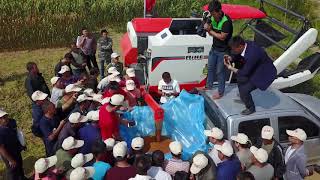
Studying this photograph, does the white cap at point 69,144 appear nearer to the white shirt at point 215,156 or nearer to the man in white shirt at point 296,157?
the white shirt at point 215,156

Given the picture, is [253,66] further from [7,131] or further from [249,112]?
[7,131]

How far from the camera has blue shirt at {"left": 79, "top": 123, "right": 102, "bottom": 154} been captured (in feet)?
20.0

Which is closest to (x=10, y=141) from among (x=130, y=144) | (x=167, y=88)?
(x=130, y=144)

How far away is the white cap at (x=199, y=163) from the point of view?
207 inches

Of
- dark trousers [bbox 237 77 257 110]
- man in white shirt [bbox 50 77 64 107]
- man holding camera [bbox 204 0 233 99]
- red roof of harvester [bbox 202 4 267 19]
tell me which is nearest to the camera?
dark trousers [bbox 237 77 257 110]

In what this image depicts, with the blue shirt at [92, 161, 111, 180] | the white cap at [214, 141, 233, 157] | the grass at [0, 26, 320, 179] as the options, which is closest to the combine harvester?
the grass at [0, 26, 320, 179]

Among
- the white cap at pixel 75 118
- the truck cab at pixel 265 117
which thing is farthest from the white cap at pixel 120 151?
the truck cab at pixel 265 117

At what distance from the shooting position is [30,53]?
13703mm

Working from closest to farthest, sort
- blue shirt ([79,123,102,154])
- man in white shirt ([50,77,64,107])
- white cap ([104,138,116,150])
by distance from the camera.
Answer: white cap ([104,138,116,150]) → blue shirt ([79,123,102,154]) → man in white shirt ([50,77,64,107])

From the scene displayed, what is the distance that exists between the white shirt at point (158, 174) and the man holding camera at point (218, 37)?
204 cm

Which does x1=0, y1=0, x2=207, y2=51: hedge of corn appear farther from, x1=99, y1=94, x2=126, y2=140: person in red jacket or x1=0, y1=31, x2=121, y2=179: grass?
x1=99, y1=94, x2=126, y2=140: person in red jacket

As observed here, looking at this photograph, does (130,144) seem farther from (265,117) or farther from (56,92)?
(265,117)

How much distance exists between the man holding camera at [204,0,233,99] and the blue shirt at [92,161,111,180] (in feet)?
7.88

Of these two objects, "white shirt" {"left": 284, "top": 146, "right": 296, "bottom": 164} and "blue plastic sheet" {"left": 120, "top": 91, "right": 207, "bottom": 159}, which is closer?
"white shirt" {"left": 284, "top": 146, "right": 296, "bottom": 164}
